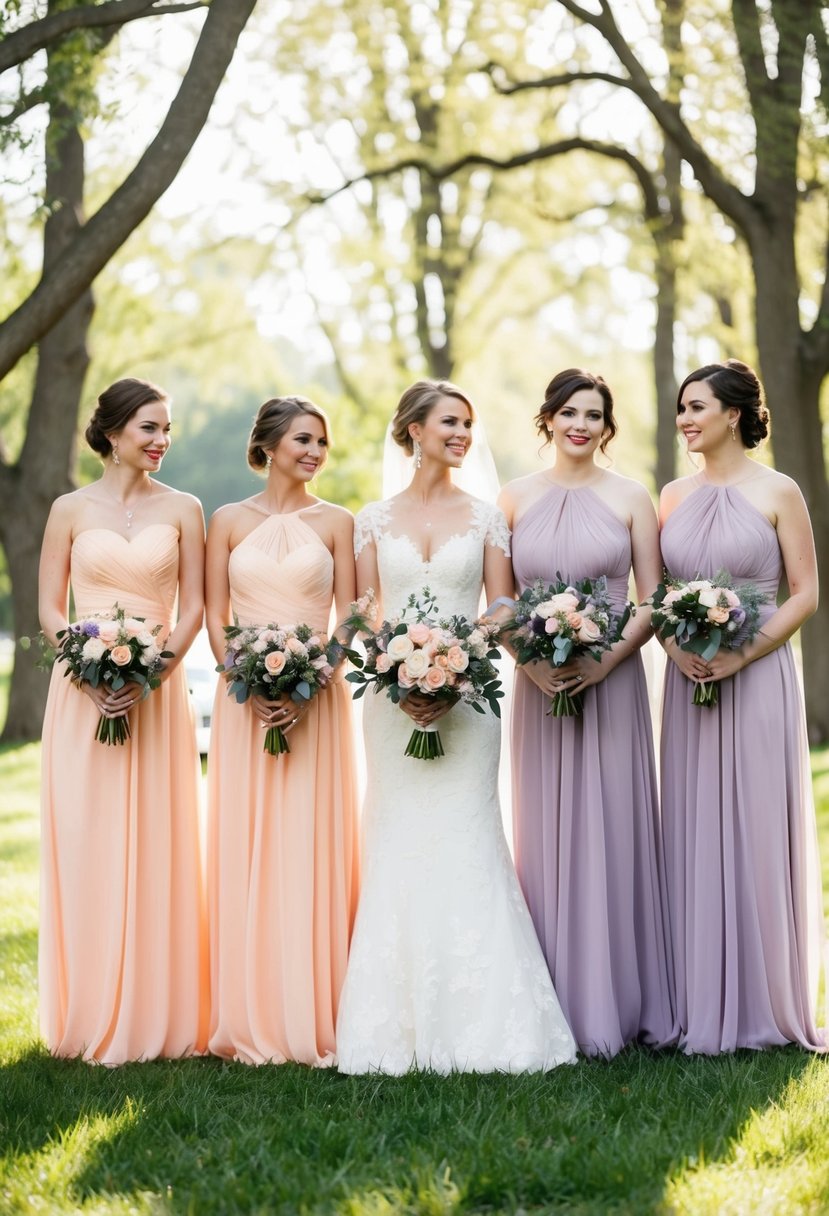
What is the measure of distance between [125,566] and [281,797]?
1.40 metres

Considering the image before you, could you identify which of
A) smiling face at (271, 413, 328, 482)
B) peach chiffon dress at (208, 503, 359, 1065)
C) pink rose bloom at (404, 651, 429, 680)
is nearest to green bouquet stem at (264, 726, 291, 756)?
peach chiffon dress at (208, 503, 359, 1065)

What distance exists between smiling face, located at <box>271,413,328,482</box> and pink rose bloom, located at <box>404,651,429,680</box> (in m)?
1.28

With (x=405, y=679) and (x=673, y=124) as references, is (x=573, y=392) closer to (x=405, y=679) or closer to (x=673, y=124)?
(x=405, y=679)

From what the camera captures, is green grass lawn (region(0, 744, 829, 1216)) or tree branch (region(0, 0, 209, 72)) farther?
tree branch (region(0, 0, 209, 72))

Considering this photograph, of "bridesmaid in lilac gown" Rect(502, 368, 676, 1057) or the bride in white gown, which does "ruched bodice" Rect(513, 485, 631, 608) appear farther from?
the bride in white gown

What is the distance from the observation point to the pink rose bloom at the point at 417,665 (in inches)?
245

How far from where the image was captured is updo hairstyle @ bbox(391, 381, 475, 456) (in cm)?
700

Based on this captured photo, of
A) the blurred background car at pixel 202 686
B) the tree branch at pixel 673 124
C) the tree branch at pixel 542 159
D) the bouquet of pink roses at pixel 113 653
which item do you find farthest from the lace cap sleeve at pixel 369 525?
the blurred background car at pixel 202 686

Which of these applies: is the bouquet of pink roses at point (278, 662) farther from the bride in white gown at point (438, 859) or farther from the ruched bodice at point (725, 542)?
the ruched bodice at point (725, 542)

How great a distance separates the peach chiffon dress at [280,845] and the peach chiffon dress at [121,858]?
18 centimetres

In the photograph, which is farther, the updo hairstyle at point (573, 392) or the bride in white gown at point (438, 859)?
the updo hairstyle at point (573, 392)

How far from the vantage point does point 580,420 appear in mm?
6945

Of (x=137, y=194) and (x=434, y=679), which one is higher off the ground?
(x=137, y=194)

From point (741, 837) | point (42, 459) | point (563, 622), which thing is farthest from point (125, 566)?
point (42, 459)
